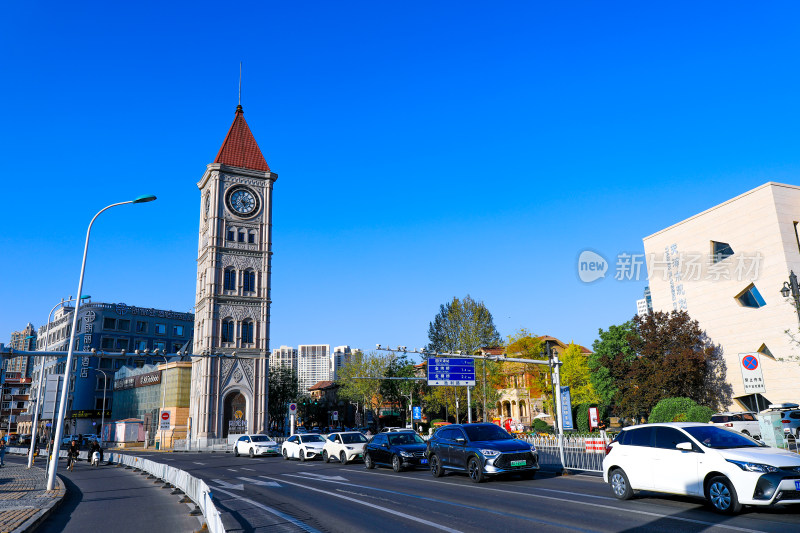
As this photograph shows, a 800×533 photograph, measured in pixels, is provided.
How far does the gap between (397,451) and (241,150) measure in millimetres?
52734

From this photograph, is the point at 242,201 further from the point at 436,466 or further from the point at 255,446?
the point at 436,466

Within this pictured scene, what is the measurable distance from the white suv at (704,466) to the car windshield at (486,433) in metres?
5.11

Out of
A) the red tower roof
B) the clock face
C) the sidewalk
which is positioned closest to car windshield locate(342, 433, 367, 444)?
the sidewalk

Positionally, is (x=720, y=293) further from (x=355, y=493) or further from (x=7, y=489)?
(x=7, y=489)

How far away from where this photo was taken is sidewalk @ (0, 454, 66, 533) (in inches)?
443

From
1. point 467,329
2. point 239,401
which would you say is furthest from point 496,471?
point 239,401

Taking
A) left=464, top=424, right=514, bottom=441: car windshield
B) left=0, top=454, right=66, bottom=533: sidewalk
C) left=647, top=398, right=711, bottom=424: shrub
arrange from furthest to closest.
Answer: left=647, top=398, right=711, bottom=424: shrub → left=464, top=424, right=514, bottom=441: car windshield → left=0, top=454, right=66, bottom=533: sidewalk

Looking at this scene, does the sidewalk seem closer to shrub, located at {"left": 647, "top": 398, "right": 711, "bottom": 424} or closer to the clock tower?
shrub, located at {"left": 647, "top": 398, "right": 711, "bottom": 424}

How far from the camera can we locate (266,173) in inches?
2594

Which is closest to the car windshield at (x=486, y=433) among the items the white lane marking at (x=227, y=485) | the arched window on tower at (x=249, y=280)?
the white lane marking at (x=227, y=485)

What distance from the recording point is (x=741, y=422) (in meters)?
31.2

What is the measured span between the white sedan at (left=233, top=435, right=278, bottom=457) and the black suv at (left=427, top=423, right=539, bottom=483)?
19.5 m

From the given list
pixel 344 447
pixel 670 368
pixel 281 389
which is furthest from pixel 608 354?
pixel 281 389

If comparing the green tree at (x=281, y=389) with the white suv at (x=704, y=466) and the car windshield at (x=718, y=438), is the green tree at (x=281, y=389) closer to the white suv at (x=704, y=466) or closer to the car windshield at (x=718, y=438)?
the white suv at (x=704, y=466)
